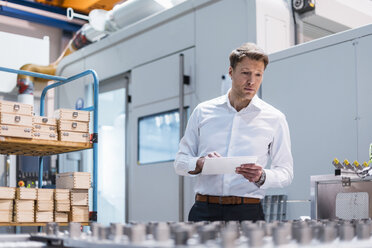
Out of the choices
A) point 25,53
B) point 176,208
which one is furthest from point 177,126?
point 25,53

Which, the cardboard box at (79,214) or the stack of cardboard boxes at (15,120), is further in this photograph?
the cardboard box at (79,214)

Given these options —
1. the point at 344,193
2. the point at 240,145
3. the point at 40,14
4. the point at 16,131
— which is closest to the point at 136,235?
the point at 240,145

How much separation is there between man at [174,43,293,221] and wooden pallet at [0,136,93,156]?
141 cm

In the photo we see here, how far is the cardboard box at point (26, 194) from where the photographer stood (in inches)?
121

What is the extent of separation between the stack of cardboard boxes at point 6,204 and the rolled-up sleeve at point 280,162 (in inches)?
73.1

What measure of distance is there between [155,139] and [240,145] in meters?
2.51

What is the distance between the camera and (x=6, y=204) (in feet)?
9.96

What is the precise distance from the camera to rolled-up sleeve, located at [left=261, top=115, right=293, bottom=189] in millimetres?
1803

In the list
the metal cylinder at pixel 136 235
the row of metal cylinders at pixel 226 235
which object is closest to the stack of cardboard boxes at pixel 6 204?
the row of metal cylinders at pixel 226 235

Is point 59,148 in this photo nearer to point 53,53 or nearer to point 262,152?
point 262,152

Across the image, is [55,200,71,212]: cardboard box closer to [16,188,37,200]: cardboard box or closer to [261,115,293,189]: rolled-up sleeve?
[16,188,37,200]: cardboard box

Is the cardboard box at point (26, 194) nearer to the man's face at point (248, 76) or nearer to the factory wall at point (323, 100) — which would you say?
the factory wall at point (323, 100)

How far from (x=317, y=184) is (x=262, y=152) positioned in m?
0.45

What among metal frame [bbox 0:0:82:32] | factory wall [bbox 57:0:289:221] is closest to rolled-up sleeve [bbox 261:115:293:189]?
factory wall [bbox 57:0:289:221]
